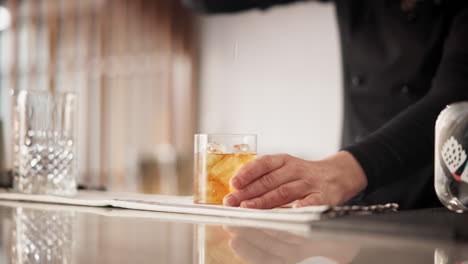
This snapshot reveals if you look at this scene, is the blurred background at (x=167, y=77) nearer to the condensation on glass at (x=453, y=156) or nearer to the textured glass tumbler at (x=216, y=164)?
the textured glass tumbler at (x=216, y=164)

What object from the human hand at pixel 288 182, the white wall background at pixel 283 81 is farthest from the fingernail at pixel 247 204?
the white wall background at pixel 283 81

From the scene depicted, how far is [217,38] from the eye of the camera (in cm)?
747

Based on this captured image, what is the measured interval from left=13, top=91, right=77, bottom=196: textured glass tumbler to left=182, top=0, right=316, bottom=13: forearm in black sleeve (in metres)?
1.36

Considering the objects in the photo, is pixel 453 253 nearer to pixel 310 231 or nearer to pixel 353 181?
pixel 310 231

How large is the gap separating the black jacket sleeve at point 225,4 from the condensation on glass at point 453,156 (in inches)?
64.3

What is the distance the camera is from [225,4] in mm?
2396

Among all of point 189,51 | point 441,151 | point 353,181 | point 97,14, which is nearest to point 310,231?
point 441,151

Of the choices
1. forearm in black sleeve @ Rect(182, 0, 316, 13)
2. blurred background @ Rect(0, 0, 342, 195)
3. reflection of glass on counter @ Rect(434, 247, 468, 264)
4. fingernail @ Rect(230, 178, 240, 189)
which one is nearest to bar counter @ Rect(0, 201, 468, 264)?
reflection of glass on counter @ Rect(434, 247, 468, 264)

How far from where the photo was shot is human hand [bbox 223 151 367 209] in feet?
2.88

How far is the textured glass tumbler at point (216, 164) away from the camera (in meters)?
0.91

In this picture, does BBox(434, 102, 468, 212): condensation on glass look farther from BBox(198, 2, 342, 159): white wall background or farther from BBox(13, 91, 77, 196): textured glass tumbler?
BBox(198, 2, 342, 159): white wall background

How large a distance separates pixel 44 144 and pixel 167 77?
5.92 m

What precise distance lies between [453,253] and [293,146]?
6.20 metres

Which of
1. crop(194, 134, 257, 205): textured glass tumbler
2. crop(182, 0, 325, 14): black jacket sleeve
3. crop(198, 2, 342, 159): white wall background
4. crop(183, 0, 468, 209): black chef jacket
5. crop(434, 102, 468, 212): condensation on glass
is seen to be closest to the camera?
crop(434, 102, 468, 212): condensation on glass
